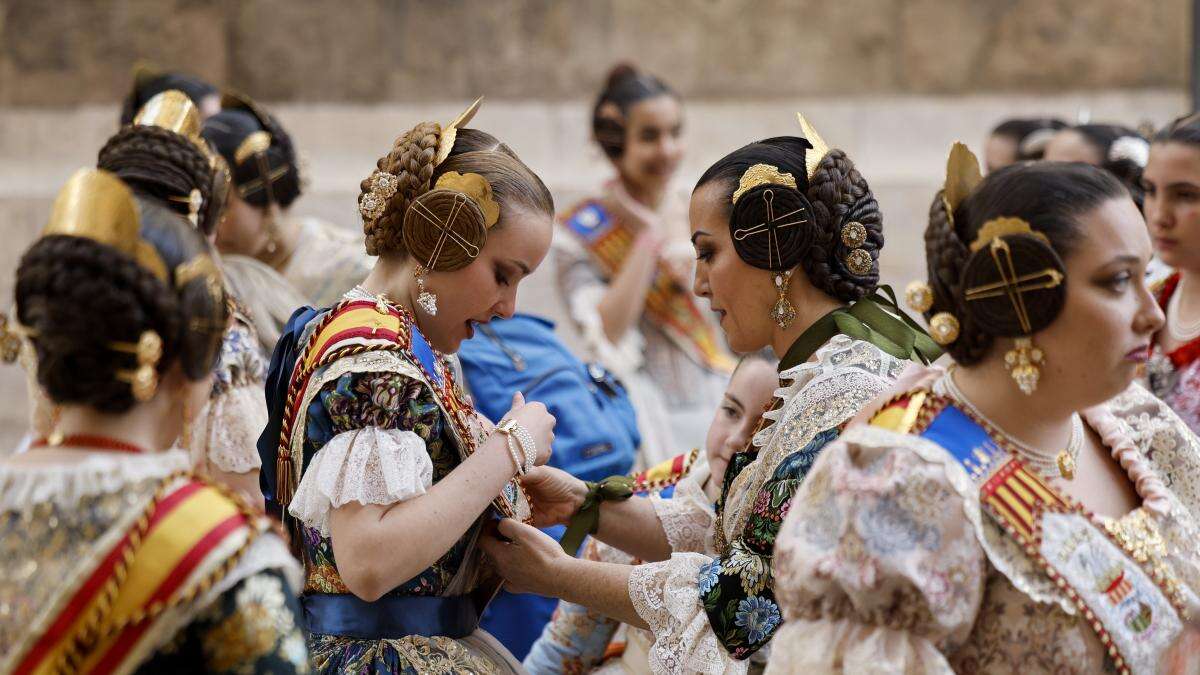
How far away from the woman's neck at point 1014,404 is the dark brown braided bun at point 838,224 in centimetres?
68

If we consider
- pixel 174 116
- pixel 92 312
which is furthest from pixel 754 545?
pixel 174 116

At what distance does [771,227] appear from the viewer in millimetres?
3031

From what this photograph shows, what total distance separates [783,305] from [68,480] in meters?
1.53

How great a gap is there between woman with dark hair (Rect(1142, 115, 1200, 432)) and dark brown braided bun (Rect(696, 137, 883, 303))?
148cm

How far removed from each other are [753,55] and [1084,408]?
19.1ft

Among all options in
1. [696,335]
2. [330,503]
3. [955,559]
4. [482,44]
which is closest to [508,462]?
[330,503]

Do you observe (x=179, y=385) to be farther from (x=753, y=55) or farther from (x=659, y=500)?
(x=753, y=55)

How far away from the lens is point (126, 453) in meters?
2.14

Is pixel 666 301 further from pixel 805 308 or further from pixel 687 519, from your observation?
pixel 805 308

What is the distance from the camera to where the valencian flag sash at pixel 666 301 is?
647 cm

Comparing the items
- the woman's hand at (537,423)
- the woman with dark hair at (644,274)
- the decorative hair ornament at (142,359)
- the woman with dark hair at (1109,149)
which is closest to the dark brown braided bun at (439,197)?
the woman's hand at (537,423)

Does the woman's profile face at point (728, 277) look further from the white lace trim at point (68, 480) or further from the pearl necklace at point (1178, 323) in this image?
the pearl necklace at point (1178, 323)

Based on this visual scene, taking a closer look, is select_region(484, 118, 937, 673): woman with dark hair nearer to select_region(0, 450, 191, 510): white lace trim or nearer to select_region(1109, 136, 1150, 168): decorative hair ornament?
select_region(0, 450, 191, 510): white lace trim

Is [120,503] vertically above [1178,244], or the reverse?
[120,503]
